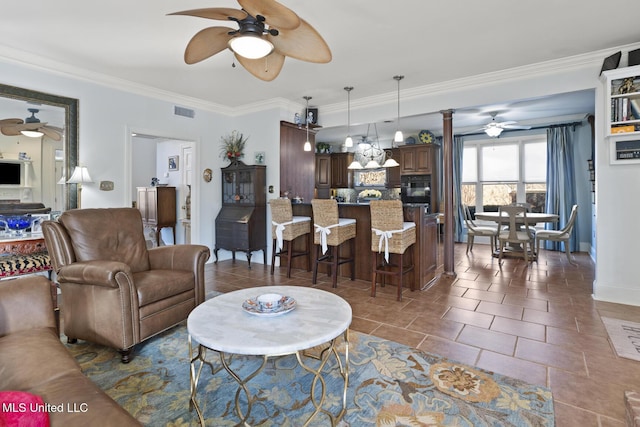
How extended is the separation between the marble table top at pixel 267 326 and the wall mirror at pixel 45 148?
125 inches

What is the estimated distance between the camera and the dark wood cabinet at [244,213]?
5180mm

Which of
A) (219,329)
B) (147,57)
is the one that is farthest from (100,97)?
(219,329)

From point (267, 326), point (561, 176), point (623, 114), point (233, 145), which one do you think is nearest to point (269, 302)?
point (267, 326)

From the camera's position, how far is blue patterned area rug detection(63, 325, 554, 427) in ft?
5.46

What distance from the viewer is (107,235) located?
→ 8.91ft

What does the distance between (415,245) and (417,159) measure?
4.02m

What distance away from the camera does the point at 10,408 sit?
0.88 m

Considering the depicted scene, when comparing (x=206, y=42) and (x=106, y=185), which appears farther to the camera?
(x=106, y=185)

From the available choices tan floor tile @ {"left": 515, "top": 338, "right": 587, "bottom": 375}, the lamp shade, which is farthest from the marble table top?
the lamp shade

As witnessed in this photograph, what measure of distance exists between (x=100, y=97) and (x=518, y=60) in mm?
5104

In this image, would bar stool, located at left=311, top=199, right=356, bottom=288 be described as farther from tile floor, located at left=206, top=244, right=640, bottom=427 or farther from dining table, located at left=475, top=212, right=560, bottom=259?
dining table, located at left=475, top=212, right=560, bottom=259

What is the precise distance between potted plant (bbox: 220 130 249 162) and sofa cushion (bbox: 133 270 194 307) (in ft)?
10.5

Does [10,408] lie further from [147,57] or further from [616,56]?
[616,56]

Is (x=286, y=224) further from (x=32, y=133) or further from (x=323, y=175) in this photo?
(x=323, y=175)
